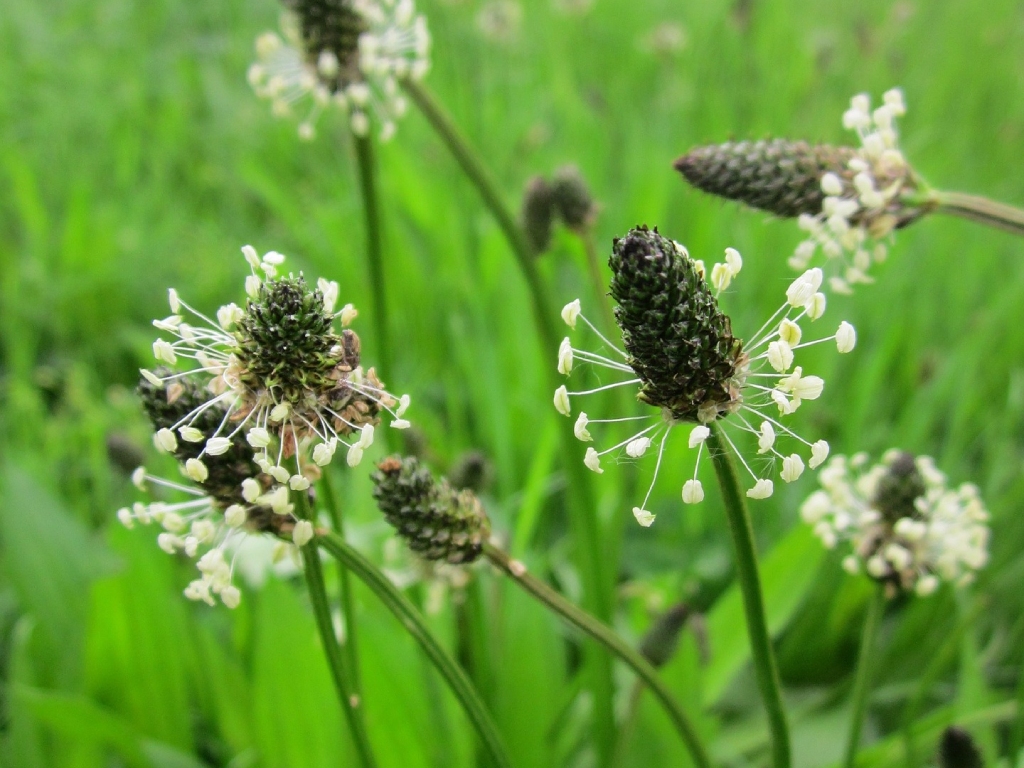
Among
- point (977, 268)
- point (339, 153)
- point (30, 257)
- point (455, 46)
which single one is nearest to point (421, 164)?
point (339, 153)

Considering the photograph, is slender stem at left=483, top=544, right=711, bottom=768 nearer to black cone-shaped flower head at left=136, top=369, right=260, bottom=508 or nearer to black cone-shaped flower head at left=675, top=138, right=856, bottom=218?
black cone-shaped flower head at left=136, top=369, right=260, bottom=508

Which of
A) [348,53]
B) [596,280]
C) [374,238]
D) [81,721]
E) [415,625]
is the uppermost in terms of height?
[348,53]

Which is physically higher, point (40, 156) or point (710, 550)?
point (40, 156)

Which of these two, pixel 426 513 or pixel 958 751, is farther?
pixel 958 751

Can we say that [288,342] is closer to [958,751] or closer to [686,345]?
[686,345]

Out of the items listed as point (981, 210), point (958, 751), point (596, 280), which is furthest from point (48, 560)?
point (981, 210)

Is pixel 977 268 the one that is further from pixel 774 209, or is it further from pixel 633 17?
pixel 633 17
